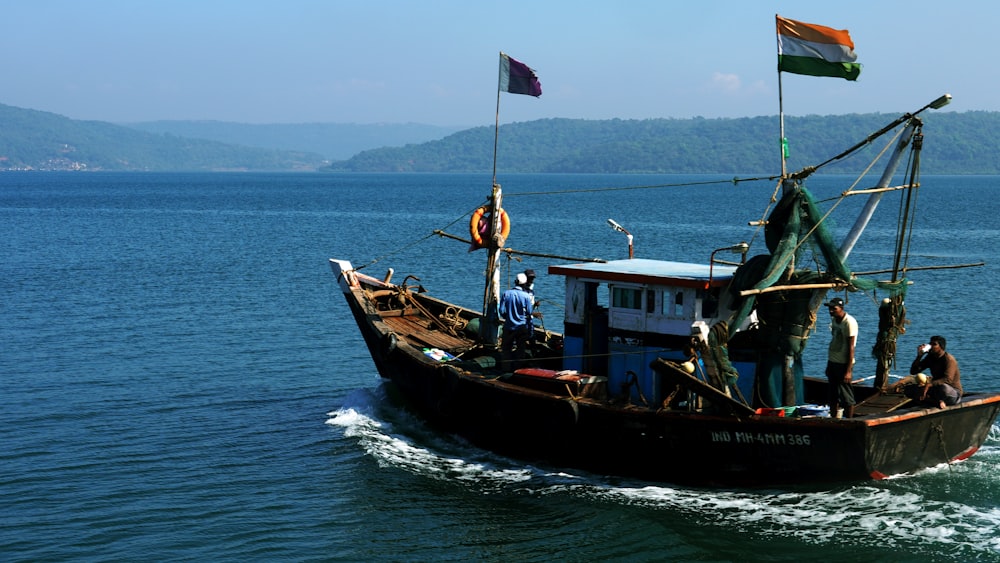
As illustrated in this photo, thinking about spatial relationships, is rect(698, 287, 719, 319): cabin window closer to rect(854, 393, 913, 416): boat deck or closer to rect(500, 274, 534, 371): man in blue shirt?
rect(854, 393, 913, 416): boat deck

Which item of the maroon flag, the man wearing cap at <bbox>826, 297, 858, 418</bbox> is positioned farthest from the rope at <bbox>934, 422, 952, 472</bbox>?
the maroon flag

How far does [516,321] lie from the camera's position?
21297 millimetres

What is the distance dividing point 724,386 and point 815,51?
5594 millimetres

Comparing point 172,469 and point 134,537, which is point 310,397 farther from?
point 134,537

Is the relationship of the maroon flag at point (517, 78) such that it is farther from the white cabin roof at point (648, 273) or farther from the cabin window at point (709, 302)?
the cabin window at point (709, 302)

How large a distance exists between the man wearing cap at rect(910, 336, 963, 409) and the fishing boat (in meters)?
0.19

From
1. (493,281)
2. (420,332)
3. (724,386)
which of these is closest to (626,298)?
(724,386)

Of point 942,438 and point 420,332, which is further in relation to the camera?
point 420,332

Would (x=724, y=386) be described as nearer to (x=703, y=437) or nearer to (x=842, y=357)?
(x=703, y=437)

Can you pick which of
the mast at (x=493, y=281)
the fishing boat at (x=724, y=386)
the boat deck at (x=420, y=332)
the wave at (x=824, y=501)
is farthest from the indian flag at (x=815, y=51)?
the boat deck at (x=420, y=332)

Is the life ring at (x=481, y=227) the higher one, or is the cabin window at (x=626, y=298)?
the life ring at (x=481, y=227)

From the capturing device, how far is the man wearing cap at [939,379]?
18000mm

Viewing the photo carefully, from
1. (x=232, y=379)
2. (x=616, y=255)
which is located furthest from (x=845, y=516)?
(x=616, y=255)

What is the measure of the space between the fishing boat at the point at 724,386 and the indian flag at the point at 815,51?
1.28 meters
